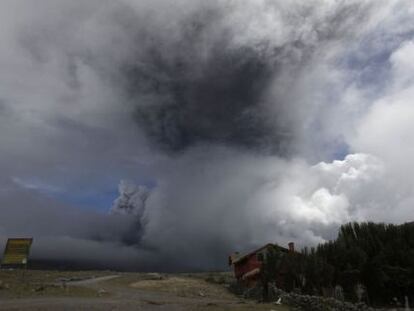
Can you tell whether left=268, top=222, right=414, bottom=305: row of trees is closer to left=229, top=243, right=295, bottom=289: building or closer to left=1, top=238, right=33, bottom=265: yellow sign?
left=229, top=243, right=295, bottom=289: building

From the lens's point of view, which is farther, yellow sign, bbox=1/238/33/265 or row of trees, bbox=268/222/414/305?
yellow sign, bbox=1/238/33/265

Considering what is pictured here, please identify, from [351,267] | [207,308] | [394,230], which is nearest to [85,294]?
[207,308]

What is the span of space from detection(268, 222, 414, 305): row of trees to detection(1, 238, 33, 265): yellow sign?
30.0m

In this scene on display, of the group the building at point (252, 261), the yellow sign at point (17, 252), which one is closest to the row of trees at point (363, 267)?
the building at point (252, 261)

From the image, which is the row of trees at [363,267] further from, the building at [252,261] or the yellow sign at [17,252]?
the yellow sign at [17,252]

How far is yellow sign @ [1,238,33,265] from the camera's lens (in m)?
58.4

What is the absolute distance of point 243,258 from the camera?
8125 centimetres

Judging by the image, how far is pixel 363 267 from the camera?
5272 centimetres

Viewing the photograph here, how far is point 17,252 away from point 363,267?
128 feet

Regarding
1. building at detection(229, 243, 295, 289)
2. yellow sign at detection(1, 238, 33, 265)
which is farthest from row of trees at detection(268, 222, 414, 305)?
yellow sign at detection(1, 238, 33, 265)

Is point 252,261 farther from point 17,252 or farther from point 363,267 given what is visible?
point 17,252

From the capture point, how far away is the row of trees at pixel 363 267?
48281mm

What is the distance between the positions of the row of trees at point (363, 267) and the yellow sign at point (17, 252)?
30.0 m

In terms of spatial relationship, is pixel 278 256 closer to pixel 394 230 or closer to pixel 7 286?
pixel 394 230
